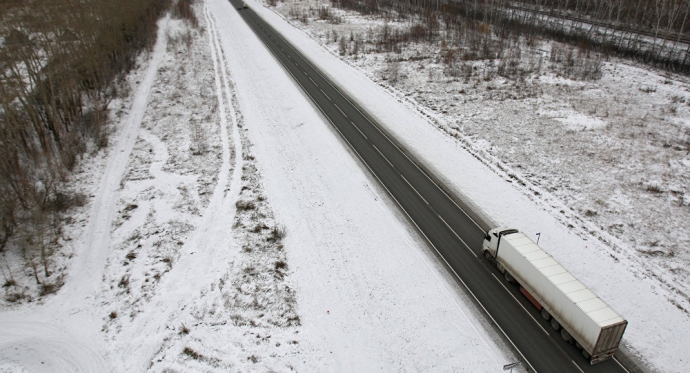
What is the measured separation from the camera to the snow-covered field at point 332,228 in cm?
2364

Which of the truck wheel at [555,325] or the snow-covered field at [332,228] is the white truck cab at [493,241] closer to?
the snow-covered field at [332,228]

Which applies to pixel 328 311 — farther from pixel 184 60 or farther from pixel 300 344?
pixel 184 60

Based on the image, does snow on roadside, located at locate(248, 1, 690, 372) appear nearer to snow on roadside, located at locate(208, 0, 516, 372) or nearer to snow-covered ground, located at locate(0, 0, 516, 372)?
snow on roadside, located at locate(208, 0, 516, 372)

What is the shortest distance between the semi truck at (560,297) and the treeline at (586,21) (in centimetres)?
5235

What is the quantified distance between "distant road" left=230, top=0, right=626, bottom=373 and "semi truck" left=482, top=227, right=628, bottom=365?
2.47 ft

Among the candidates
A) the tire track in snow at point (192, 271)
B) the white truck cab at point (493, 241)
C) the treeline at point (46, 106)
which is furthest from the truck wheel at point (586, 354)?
the treeline at point (46, 106)

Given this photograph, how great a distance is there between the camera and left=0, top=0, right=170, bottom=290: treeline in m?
29.9

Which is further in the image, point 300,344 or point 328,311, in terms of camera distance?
Result: point 328,311

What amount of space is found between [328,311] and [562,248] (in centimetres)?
1753

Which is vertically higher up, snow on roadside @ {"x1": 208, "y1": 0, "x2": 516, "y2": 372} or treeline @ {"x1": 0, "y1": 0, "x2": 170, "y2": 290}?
treeline @ {"x1": 0, "y1": 0, "x2": 170, "y2": 290}

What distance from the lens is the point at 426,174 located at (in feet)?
128

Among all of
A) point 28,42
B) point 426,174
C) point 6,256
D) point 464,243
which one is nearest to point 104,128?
point 28,42

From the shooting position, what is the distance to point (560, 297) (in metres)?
22.2

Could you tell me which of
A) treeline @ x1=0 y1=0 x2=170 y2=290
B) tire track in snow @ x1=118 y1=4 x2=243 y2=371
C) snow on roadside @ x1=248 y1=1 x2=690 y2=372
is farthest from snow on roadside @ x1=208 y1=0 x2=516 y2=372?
treeline @ x1=0 y1=0 x2=170 y2=290
